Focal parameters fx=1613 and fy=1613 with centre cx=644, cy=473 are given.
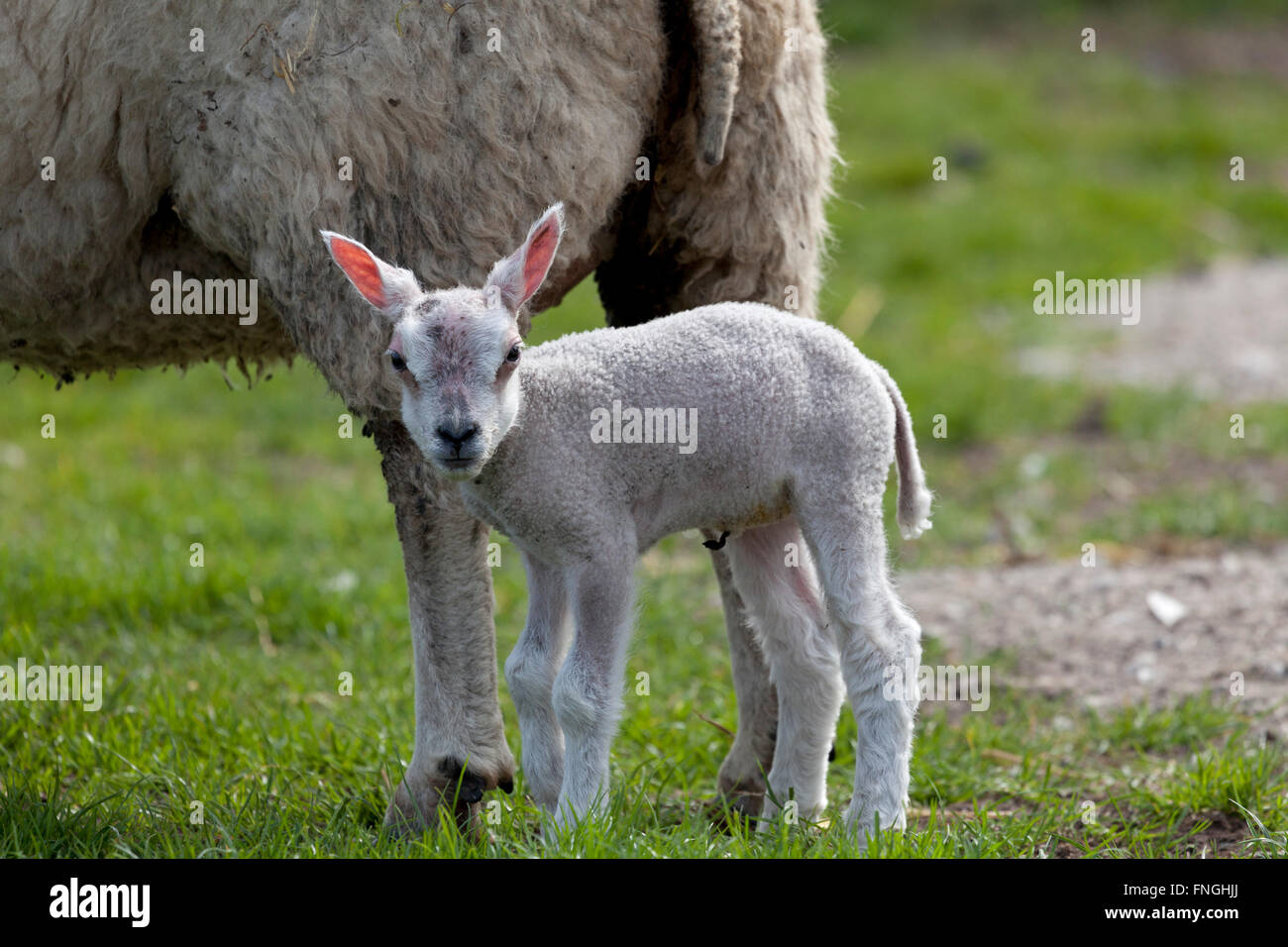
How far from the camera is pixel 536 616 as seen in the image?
3.46 metres

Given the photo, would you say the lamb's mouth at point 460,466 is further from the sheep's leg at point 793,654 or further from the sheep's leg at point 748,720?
the sheep's leg at point 748,720

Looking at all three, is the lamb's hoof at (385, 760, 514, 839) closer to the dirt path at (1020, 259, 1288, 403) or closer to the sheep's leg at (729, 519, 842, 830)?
the sheep's leg at (729, 519, 842, 830)

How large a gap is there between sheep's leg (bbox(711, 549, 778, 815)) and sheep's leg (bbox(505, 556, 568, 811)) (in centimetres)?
93

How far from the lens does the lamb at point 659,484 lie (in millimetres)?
3262

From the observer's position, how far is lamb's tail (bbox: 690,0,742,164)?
381 cm

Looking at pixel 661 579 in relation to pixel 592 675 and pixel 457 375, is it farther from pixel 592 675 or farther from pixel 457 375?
pixel 457 375

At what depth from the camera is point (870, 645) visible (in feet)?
11.1

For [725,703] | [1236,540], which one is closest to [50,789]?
[725,703]

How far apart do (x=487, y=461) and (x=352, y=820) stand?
1.10 metres

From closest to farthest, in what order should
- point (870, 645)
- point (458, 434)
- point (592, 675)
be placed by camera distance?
point (458, 434) → point (592, 675) → point (870, 645)

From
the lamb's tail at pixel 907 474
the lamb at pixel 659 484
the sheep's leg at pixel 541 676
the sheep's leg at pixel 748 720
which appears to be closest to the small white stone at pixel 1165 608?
the sheep's leg at pixel 748 720

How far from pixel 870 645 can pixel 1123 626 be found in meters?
2.62

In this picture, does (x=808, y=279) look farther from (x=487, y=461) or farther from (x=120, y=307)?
(x=120, y=307)

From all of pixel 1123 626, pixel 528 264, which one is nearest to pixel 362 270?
pixel 528 264
